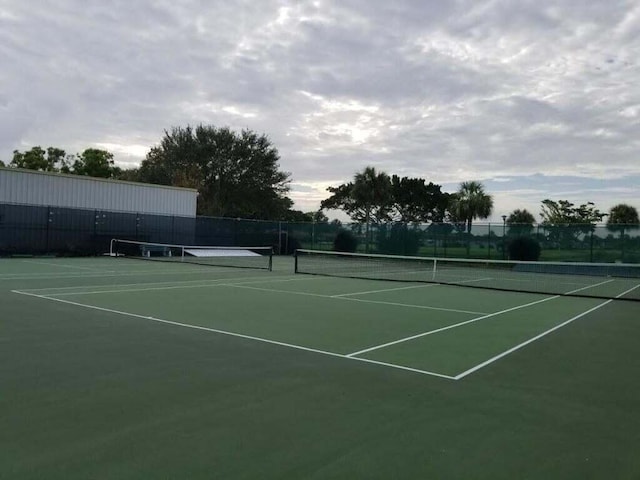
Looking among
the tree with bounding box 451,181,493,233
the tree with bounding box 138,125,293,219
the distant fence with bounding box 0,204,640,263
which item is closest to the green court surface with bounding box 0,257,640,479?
the distant fence with bounding box 0,204,640,263

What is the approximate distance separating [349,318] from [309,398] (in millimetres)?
4936

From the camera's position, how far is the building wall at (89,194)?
29828mm

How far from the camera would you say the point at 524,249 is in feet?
89.2

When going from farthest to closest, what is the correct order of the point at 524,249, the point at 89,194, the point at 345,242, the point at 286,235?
the point at 286,235
the point at 345,242
the point at 89,194
the point at 524,249

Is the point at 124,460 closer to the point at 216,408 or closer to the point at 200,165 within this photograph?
the point at 216,408

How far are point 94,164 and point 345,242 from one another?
3623 cm

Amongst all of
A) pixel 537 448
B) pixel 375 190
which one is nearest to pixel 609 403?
pixel 537 448

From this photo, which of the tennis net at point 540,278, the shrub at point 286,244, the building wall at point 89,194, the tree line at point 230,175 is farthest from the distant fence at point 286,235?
the tree line at point 230,175

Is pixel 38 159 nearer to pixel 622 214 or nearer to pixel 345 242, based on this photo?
pixel 345 242

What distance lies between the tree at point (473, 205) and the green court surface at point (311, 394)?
3677 centimetres

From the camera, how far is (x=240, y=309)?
1059 centimetres

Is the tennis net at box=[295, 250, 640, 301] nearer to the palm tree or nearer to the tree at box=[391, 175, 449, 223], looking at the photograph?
the palm tree

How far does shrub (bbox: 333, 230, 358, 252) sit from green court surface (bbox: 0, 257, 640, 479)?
77.1 ft

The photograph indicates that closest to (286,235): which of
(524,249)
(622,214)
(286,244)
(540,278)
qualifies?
(286,244)
